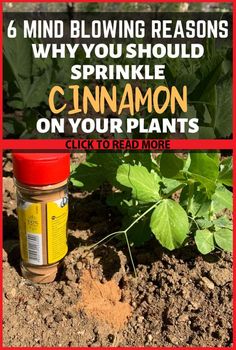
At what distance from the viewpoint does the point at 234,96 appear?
1421 mm

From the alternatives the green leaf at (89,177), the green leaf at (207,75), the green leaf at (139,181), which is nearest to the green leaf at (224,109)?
the green leaf at (207,75)

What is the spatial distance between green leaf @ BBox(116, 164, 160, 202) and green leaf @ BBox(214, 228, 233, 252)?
0.22 m

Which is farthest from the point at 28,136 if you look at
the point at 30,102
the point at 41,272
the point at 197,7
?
the point at 197,7

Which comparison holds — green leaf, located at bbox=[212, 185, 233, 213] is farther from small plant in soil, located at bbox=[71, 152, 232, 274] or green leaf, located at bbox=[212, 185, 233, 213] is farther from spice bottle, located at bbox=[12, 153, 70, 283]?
spice bottle, located at bbox=[12, 153, 70, 283]

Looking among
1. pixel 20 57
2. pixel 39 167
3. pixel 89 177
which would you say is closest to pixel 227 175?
pixel 89 177

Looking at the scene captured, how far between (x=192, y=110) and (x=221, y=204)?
0.35m

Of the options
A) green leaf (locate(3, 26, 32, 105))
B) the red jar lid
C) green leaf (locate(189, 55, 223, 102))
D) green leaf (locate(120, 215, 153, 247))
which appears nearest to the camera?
the red jar lid

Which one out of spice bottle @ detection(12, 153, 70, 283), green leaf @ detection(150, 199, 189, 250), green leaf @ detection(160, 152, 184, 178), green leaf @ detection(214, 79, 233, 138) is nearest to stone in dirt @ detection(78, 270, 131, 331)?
spice bottle @ detection(12, 153, 70, 283)

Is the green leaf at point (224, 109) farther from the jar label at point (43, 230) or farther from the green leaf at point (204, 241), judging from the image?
the jar label at point (43, 230)

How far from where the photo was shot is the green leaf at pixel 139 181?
1365 millimetres

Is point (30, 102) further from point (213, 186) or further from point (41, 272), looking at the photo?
point (213, 186)

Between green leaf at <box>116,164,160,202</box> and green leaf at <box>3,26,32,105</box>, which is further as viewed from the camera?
green leaf at <box>3,26,32,105</box>

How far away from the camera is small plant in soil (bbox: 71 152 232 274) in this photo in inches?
52.5

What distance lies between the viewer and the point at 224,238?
1.44 meters
